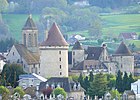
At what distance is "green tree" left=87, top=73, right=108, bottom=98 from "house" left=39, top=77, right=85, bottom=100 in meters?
0.96

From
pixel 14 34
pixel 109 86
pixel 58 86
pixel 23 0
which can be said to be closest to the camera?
pixel 58 86

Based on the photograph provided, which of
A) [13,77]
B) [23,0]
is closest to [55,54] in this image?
[13,77]

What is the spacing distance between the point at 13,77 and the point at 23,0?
7933cm

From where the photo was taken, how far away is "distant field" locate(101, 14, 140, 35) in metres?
138

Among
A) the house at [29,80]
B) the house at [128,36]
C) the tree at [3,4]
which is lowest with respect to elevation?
the house at [29,80]

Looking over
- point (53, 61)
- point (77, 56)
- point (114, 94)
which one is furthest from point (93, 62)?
point (114, 94)

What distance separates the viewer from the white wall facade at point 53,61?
3401 inches

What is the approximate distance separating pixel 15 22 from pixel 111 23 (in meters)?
10.7

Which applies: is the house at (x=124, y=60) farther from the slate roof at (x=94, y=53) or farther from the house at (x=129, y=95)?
the house at (x=129, y=95)

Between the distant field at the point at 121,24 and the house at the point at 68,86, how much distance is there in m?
57.9

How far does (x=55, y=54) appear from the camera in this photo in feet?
285

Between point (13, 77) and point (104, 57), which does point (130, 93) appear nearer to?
point (13, 77)

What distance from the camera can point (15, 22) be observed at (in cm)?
14150

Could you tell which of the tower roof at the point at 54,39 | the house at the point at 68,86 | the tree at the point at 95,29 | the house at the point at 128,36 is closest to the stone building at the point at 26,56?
the tower roof at the point at 54,39
